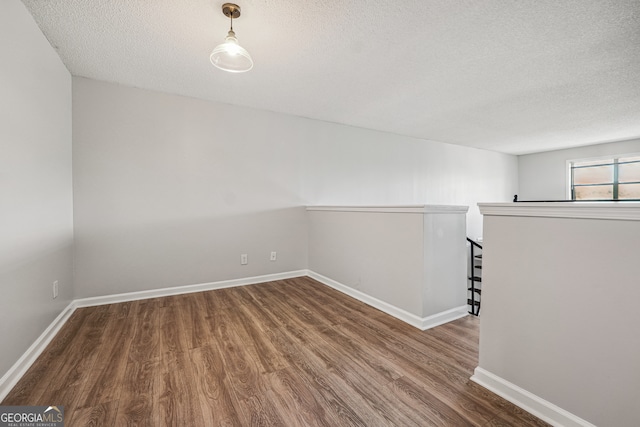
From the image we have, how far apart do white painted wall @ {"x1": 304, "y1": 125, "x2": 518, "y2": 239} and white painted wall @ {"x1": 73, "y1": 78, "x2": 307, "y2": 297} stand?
1.45 ft

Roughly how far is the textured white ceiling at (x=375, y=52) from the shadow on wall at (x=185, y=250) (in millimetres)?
1579

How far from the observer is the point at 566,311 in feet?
3.87

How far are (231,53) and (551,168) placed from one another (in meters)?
7.83

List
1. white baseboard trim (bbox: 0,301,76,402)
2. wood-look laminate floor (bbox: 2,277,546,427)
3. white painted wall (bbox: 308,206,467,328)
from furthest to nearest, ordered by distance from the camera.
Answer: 1. white painted wall (bbox: 308,206,467,328)
2. white baseboard trim (bbox: 0,301,76,402)
3. wood-look laminate floor (bbox: 2,277,546,427)

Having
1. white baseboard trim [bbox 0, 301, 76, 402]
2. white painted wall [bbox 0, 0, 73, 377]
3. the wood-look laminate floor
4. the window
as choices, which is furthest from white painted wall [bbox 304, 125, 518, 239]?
white baseboard trim [bbox 0, 301, 76, 402]

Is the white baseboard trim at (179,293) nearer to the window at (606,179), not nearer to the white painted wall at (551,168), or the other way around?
the white painted wall at (551,168)

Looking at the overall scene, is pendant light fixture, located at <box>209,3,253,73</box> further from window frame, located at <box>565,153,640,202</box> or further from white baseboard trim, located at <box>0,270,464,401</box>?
window frame, located at <box>565,153,640,202</box>

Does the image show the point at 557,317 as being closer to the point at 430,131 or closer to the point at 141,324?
the point at 141,324

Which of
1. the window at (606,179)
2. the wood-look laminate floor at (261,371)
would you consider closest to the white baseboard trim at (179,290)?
the wood-look laminate floor at (261,371)

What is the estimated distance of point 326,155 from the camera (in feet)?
13.6

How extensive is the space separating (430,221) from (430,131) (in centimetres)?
331

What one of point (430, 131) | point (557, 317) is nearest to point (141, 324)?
point (557, 317)

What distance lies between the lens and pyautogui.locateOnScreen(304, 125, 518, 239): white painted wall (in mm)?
4117

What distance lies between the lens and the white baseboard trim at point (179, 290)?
8.89 feet
